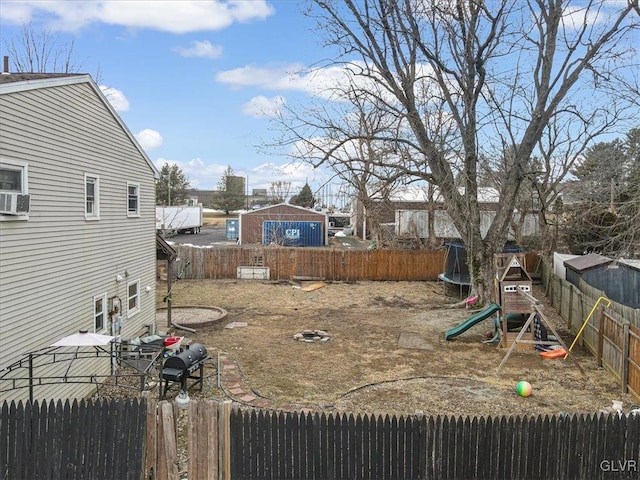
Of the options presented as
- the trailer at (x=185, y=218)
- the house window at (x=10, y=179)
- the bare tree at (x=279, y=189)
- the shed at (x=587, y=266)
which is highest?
the bare tree at (x=279, y=189)

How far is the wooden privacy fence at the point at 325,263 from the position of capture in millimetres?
25281

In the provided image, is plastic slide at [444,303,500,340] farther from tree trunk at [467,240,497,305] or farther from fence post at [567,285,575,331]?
tree trunk at [467,240,497,305]

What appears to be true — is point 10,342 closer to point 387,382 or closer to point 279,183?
point 387,382

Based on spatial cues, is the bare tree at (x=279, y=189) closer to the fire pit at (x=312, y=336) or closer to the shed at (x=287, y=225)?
the shed at (x=287, y=225)

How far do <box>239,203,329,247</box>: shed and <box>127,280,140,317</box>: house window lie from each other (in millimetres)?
25432

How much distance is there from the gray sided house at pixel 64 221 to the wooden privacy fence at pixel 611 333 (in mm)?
10329

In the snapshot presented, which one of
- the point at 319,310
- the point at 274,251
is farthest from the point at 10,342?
the point at 274,251

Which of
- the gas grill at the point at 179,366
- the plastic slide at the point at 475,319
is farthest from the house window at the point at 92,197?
the plastic slide at the point at 475,319

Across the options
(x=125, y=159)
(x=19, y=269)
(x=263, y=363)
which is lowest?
(x=263, y=363)

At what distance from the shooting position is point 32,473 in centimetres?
534

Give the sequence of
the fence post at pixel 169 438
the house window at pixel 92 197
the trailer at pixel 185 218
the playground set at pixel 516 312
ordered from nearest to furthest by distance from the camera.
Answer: the fence post at pixel 169 438 < the house window at pixel 92 197 < the playground set at pixel 516 312 < the trailer at pixel 185 218

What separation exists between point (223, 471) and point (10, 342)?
4345mm

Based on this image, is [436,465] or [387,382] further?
[387,382]

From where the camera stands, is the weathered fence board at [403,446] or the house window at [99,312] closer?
the weathered fence board at [403,446]
